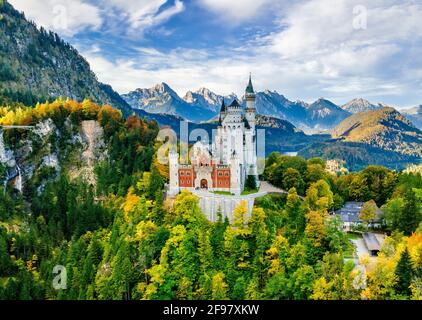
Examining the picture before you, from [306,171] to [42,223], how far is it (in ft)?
111

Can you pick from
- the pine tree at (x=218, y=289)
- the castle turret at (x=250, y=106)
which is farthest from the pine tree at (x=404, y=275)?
the castle turret at (x=250, y=106)

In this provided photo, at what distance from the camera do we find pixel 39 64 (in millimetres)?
124500

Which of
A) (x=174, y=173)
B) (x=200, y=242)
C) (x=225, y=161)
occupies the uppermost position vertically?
(x=225, y=161)

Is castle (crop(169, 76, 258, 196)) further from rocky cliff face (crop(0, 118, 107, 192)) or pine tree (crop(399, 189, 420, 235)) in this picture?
rocky cliff face (crop(0, 118, 107, 192))

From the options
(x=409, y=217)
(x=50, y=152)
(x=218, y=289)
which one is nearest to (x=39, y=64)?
(x=50, y=152)

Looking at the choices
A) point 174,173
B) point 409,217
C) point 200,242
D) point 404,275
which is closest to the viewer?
point 404,275

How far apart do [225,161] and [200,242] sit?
13.9 metres

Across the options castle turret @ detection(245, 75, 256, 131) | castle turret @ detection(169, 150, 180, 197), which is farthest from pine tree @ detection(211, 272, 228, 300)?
castle turret @ detection(245, 75, 256, 131)

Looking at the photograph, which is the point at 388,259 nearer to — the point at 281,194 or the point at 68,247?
the point at 281,194

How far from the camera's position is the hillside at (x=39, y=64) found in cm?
11254

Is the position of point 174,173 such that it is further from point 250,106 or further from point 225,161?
point 250,106

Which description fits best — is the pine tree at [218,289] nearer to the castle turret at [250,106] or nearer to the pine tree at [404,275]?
the pine tree at [404,275]

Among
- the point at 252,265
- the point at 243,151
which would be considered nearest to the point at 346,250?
the point at 252,265

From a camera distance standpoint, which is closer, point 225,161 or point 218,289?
point 218,289
